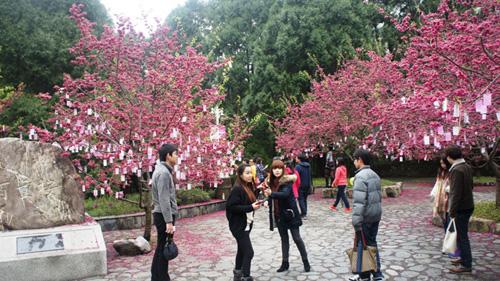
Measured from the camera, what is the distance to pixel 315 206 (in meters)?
13.0

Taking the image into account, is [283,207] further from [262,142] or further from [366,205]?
[262,142]

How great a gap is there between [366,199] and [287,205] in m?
1.33

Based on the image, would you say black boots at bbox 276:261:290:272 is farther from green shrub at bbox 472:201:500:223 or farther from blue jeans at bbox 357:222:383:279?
green shrub at bbox 472:201:500:223

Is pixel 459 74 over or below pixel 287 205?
over

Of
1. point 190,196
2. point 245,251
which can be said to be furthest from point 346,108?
point 245,251

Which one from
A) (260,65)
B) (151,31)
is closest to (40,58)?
(260,65)

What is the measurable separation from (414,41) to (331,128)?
823 centimetres

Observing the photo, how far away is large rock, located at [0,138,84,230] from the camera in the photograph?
671 centimetres

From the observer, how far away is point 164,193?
517 centimetres

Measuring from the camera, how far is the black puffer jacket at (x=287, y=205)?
588cm

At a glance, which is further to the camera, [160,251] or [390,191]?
[390,191]

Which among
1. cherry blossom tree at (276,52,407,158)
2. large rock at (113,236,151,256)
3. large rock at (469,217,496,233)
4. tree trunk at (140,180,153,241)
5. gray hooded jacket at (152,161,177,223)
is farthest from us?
cherry blossom tree at (276,52,407,158)

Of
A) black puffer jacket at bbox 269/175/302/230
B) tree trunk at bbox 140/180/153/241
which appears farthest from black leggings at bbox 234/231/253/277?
tree trunk at bbox 140/180/153/241

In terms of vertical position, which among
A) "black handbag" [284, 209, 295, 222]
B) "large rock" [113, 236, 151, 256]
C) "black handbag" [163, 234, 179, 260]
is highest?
"black handbag" [284, 209, 295, 222]
